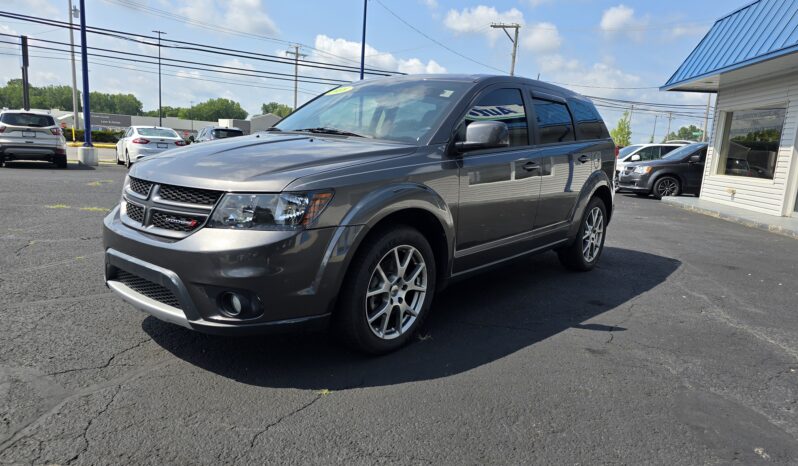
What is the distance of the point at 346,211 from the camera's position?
9.64ft

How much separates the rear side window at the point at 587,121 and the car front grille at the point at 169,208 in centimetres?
403

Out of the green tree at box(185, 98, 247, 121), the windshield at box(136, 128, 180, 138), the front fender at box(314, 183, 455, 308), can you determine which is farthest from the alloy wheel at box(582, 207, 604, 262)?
the green tree at box(185, 98, 247, 121)

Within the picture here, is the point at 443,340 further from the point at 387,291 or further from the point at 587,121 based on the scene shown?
the point at 587,121

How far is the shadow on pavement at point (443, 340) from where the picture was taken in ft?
10.1

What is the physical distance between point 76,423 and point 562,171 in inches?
167

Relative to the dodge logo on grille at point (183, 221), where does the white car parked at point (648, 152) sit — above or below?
→ above

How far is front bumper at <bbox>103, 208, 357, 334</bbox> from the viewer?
8.76ft

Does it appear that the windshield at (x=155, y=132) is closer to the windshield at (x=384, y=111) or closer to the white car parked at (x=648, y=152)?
the windshield at (x=384, y=111)

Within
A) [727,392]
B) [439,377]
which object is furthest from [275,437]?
[727,392]

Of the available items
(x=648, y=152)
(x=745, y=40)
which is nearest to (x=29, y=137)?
(x=745, y=40)

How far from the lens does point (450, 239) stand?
144 inches

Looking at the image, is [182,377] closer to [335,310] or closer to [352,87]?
[335,310]

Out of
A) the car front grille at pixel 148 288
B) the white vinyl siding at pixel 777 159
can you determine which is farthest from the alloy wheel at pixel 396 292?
the white vinyl siding at pixel 777 159

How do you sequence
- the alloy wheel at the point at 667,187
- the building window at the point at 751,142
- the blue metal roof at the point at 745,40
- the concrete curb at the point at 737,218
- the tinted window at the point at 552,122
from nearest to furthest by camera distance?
the tinted window at the point at 552,122
the concrete curb at the point at 737,218
the blue metal roof at the point at 745,40
the building window at the point at 751,142
the alloy wheel at the point at 667,187
